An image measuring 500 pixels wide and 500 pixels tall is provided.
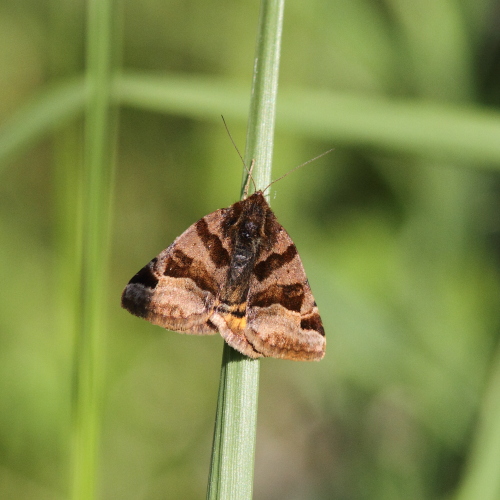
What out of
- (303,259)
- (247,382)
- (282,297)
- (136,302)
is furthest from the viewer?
(303,259)

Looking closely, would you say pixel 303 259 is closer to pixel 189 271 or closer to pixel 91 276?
pixel 189 271

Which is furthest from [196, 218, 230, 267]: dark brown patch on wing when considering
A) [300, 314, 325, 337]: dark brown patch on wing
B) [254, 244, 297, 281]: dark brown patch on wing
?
[300, 314, 325, 337]: dark brown patch on wing

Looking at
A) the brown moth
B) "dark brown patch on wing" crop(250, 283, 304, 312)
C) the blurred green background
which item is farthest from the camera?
the blurred green background

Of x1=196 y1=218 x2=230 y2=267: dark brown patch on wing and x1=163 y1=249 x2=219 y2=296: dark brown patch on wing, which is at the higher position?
x1=196 y1=218 x2=230 y2=267: dark brown patch on wing

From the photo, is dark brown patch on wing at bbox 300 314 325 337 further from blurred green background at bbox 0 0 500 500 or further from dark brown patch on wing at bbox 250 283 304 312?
blurred green background at bbox 0 0 500 500

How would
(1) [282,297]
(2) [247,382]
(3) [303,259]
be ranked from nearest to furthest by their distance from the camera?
1. (2) [247,382]
2. (1) [282,297]
3. (3) [303,259]

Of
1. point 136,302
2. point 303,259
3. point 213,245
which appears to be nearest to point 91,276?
point 136,302

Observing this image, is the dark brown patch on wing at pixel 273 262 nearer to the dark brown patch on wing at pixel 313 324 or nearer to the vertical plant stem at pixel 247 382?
the dark brown patch on wing at pixel 313 324

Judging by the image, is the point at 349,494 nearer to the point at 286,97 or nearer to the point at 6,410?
the point at 6,410

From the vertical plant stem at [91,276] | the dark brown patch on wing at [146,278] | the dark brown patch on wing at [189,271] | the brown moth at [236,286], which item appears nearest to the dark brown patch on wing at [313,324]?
the brown moth at [236,286]
